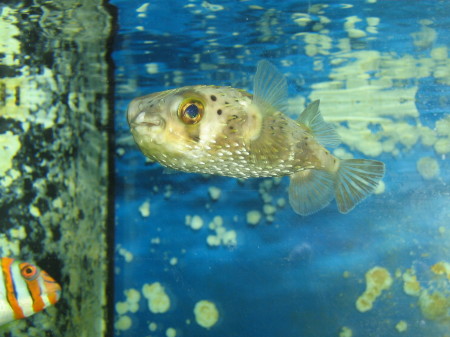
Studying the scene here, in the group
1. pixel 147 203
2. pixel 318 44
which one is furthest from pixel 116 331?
pixel 318 44

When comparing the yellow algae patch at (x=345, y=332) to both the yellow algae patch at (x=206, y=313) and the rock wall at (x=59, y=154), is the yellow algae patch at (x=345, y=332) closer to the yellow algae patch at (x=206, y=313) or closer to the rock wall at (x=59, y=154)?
the yellow algae patch at (x=206, y=313)

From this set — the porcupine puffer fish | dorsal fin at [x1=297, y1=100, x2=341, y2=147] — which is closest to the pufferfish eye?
the porcupine puffer fish

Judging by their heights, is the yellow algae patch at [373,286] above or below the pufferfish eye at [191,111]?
below

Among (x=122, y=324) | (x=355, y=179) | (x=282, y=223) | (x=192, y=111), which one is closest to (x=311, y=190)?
(x=355, y=179)

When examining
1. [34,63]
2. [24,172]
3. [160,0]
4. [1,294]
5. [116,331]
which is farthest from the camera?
[116,331]

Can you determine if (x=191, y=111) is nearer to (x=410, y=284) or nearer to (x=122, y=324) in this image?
(x=122, y=324)

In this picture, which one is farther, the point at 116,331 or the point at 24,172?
the point at 116,331

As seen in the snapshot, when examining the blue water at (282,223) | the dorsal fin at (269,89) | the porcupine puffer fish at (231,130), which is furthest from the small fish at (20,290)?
the blue water at (282,223)

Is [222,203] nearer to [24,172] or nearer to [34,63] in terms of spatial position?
[24,172]
